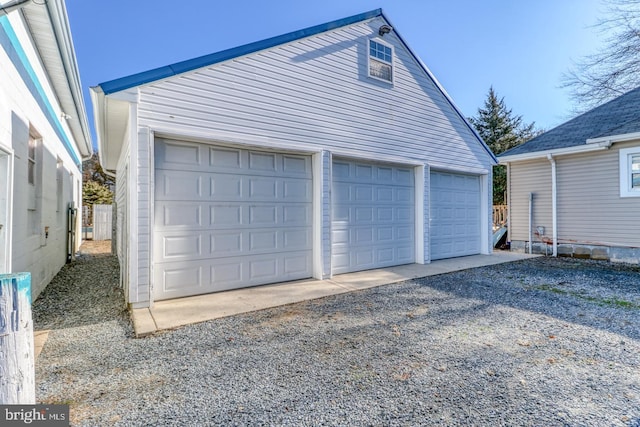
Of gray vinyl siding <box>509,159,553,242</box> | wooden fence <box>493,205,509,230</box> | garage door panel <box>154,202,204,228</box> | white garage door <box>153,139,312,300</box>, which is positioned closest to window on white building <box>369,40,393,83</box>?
white garage door <box>153,139,312,300</box>

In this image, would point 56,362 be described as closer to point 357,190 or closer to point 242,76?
point 242,76

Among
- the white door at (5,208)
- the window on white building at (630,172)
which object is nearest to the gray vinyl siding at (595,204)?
the window on white building at (630,172)

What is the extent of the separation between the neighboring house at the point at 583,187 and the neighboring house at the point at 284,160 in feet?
9.89

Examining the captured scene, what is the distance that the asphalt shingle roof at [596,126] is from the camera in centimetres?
845

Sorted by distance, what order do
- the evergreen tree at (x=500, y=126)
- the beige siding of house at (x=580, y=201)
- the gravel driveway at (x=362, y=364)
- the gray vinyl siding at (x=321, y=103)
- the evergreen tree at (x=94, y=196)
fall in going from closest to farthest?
the gravel driveway at (x=362, y=364)
the gray vinyl siding at (x=321, y=103)
the beige siding of house at (x=580, y=201)
the evergreen tree at (x=94, y=196)
the evergreen tree at (x=500, y=126)

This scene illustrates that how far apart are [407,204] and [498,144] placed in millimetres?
22403

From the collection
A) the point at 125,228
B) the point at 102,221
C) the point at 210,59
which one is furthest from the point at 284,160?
the point at 102,221

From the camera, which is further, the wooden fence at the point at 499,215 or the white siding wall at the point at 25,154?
the wooden fence at the point at 499,215

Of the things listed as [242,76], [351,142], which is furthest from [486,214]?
[242,76]

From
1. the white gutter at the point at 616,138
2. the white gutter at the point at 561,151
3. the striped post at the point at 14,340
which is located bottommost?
the striped post at the point at 14,340

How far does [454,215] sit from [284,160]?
515cm

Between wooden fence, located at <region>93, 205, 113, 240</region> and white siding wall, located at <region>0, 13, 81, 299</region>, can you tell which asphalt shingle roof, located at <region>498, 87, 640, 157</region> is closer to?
white siding wall, located at <region>0, 13, 81, 299</region>

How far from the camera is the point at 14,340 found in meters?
1.34

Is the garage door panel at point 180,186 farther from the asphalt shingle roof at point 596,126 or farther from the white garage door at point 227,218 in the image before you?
the asphalt shingle roof at point 596,126
